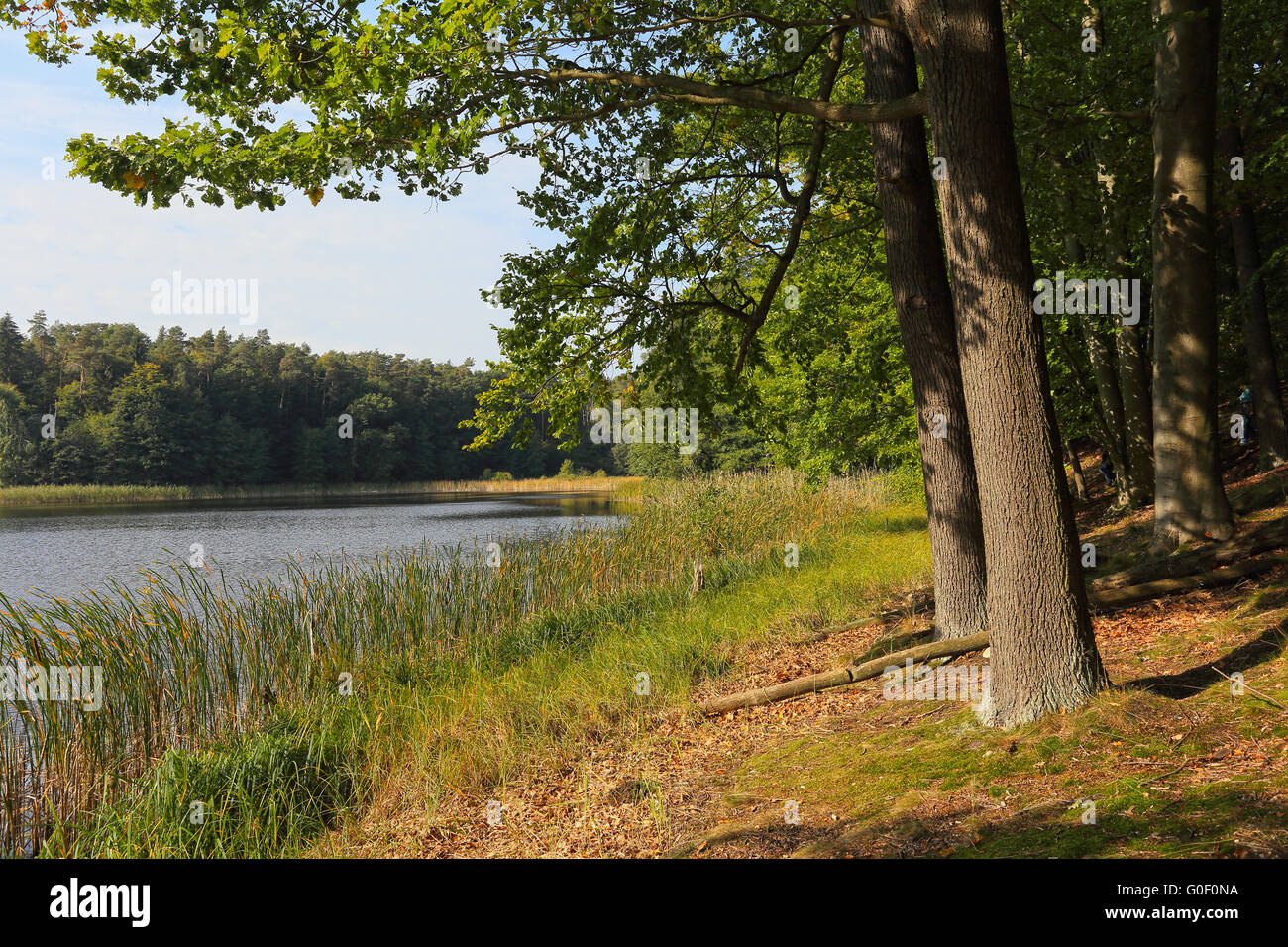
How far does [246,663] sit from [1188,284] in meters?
8.97

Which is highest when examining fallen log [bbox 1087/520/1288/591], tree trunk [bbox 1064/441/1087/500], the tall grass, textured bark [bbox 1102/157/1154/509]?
textured bark [bbox 1102/157/1154/509]

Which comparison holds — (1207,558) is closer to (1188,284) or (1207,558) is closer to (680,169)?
(1188,284)

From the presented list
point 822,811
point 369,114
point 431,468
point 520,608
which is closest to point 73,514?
point 520,608

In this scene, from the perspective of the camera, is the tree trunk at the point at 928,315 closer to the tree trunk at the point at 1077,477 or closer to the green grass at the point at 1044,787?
the green grass at the point at 1044,787

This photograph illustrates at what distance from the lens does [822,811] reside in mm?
4238

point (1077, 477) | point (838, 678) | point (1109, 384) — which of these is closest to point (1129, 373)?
point (1109, 384)

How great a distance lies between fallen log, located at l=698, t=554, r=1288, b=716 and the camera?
6199 millimetres

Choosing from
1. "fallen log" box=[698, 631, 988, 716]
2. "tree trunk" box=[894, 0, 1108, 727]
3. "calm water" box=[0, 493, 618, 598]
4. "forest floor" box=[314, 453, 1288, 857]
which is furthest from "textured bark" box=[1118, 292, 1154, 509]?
"calm water" box=[0, 493, 618, 598]

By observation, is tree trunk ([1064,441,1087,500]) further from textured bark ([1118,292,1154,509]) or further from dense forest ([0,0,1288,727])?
textured bark ([1118,292,1154,509])

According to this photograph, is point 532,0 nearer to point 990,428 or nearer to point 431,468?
point 990,428

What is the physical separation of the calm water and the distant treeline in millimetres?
21618

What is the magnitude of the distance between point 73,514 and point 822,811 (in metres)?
40.8

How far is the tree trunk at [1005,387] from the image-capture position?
4445mm

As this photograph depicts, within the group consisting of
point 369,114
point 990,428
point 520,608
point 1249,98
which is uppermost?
point 1249,98
